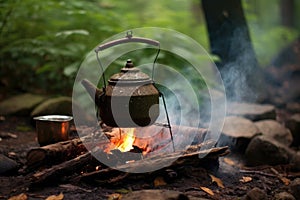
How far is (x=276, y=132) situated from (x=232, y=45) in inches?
86.0

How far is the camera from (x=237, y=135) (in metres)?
5.33

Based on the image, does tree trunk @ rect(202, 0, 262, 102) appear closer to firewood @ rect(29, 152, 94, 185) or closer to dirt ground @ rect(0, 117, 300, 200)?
dirt ground @ rect(0, 117, 300, 200)

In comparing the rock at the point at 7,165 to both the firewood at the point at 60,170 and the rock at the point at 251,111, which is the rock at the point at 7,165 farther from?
the rock at the point at 251,111

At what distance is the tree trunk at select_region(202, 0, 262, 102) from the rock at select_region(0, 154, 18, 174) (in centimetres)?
426

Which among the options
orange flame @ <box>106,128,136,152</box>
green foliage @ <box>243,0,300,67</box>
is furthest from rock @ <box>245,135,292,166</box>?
green foliage @ <box>243,0,300,67</box>

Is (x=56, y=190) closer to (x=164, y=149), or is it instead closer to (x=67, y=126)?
(x=67, y=126)

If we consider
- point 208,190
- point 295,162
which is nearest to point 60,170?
point 208,190

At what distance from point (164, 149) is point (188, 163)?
1.35 feet

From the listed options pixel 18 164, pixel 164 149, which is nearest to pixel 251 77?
pixel 164 149

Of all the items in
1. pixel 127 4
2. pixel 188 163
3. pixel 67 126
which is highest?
pixel 127 4

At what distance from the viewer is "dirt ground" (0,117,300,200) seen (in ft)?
11.1

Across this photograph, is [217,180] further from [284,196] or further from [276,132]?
[276,132]

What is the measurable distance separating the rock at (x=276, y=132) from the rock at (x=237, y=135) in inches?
13.2

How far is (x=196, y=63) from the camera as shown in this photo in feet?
21.9
